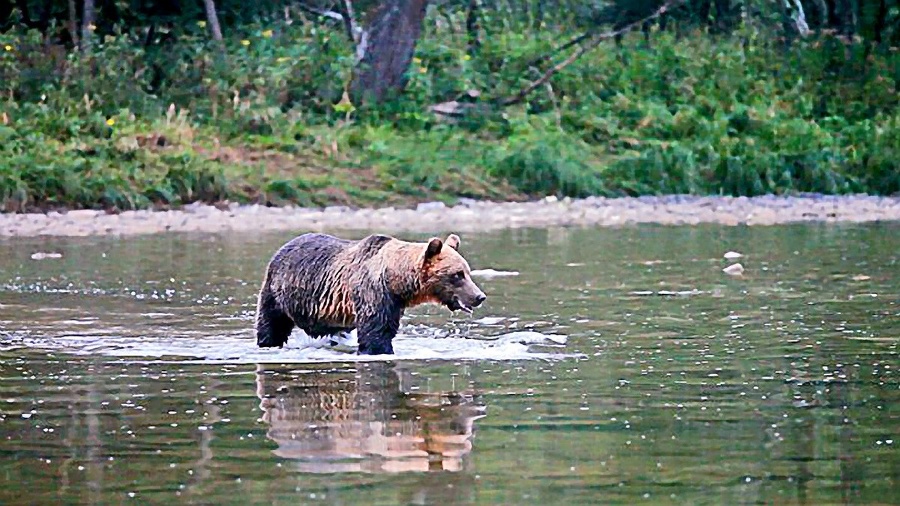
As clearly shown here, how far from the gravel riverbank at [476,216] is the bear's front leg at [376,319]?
8541 millimetres

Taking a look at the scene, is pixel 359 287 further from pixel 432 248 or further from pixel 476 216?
pixel 476 216

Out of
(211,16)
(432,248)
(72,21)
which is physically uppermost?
(211,16)

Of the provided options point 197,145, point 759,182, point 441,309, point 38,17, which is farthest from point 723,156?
point 441,309

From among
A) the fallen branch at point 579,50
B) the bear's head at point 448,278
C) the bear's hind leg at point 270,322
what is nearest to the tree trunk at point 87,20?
the fallen branch at point 579,50

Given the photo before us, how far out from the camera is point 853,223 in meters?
19.9

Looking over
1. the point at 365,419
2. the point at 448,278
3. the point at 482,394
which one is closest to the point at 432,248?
the point at 448,278

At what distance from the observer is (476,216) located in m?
20.0

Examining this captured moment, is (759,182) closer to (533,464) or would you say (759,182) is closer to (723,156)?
(723,156)

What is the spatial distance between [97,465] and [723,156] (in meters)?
17.4

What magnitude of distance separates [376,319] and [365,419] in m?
2.32

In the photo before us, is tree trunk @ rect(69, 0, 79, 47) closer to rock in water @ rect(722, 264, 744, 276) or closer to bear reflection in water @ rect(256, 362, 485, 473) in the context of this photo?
rock in water @ rect(722, 264, 744, 276)

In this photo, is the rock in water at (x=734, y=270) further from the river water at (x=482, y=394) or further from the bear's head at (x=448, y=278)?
the bear's head at (x=448, y=278)

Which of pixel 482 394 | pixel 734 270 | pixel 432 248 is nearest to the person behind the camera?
pixel 482 394

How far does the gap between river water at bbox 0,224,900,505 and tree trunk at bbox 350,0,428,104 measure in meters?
9.84
